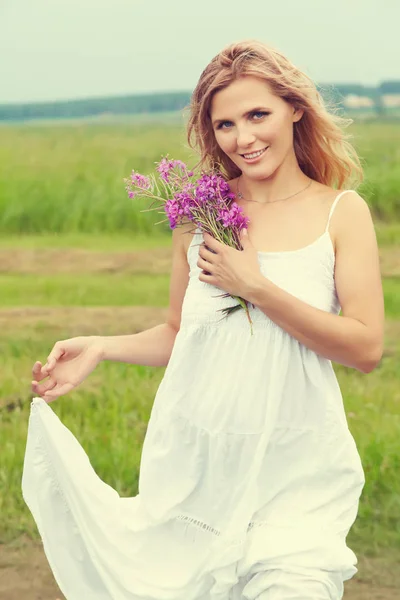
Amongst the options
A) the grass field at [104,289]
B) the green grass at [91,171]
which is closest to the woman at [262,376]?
the grass field at [104,289]

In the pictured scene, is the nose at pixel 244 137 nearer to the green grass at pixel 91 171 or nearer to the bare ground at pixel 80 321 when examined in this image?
the bare ground at pixel 80 321

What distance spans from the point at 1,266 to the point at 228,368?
583cm

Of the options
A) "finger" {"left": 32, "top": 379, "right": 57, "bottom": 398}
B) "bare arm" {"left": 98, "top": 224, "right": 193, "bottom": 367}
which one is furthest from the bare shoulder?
"finger" {"left": 32, "top": 379, "right": 57, "bottom": 398}

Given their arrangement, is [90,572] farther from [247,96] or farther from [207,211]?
[247,96]

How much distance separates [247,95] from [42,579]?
7.05ft

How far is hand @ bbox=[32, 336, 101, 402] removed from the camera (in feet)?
9.30

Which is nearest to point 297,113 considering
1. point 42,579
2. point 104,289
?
point 42,579

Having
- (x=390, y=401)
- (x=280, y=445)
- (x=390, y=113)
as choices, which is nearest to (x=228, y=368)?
(x=280, y=445)

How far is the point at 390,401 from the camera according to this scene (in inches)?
216

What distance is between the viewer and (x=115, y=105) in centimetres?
1098

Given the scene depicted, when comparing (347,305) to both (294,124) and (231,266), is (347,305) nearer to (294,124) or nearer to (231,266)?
(231,266)

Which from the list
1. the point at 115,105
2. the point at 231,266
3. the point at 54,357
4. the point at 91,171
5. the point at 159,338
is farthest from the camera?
the point at 115,105

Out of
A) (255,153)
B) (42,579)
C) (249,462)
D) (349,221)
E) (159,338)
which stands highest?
(255,153)

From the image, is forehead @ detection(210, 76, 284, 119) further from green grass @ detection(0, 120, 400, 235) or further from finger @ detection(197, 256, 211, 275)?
green grass @ detection(0, 120, 400, 235)
